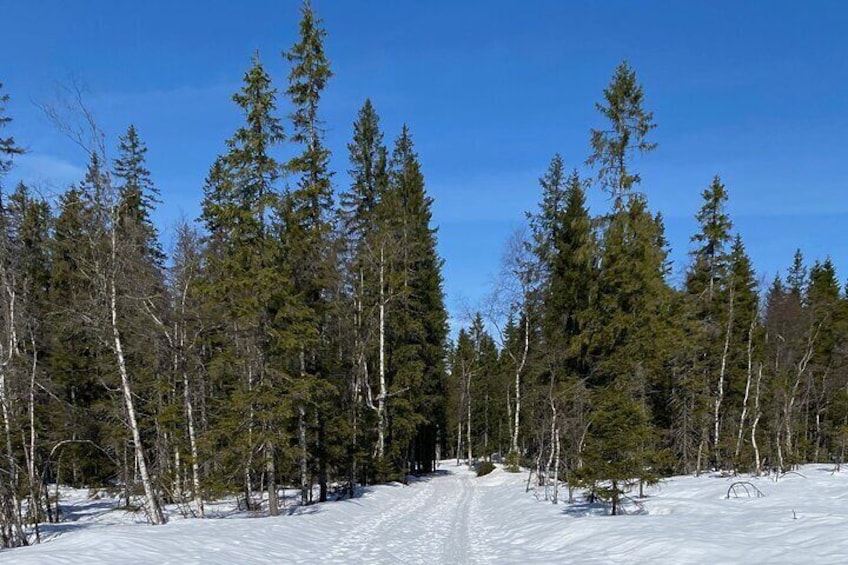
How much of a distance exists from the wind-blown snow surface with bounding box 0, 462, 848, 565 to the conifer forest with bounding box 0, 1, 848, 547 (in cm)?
157

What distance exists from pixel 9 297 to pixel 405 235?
16489 millimetres

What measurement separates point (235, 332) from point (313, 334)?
2.38 metres

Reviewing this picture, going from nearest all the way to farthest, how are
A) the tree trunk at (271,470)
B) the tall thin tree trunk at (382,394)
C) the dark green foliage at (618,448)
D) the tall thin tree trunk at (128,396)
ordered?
1. the dark green foliage at (618,448)
2. the tall thin tree trunk at (128,396)
3. the tree trunk at (271,470)
4. the tall thin tree trunk at (382,394)

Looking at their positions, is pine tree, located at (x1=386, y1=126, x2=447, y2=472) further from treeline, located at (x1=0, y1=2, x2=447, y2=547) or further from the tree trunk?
the tree trunk

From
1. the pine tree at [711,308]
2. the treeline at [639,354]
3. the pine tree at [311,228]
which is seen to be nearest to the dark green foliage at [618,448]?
the treeline at [639,354]

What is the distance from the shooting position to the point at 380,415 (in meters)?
24.8

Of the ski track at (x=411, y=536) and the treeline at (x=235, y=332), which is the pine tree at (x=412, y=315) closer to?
the treeline at (x=235, y=332)

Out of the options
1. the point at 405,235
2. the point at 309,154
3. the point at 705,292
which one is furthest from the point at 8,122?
the point at 705,292

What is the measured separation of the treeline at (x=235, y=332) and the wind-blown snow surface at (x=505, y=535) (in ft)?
8.73

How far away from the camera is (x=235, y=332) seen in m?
16.1

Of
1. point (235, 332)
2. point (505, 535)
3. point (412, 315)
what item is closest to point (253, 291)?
point (235, 332)

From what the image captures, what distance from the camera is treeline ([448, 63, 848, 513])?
15219mm

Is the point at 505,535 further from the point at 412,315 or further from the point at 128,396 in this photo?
the point at 412,315

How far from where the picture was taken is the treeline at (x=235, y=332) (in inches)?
590
